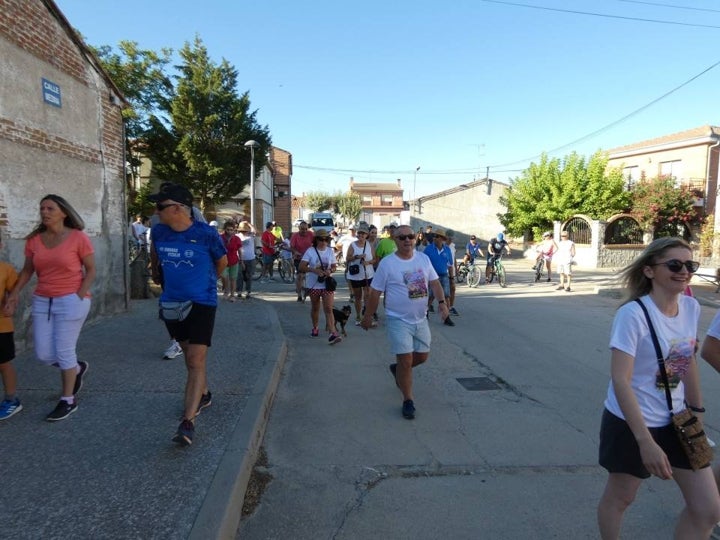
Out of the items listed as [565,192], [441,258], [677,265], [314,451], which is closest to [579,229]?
[565,192]

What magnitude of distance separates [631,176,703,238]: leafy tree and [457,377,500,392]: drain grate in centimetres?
2335

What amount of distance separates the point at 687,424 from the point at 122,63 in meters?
33.1

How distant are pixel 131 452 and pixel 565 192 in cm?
2715

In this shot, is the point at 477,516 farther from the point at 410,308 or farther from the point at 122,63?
the point at 122,63

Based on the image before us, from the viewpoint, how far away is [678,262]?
2305 millimetres

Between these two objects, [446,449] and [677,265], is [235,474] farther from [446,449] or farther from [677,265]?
[677,265]

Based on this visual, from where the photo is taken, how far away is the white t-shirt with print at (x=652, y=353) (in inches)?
88.6

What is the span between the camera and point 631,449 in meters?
2.24

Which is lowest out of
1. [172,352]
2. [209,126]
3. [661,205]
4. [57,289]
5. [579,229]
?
[172,352]

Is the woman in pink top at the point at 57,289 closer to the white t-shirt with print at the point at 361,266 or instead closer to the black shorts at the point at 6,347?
the black shorts at the point at 6,347

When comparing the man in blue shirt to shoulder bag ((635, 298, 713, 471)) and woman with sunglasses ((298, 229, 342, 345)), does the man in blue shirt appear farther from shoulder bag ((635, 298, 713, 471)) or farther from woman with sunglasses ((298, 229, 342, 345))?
shoulder bag ((635, 298, 713, 471))

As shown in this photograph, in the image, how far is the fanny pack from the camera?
11.7 feet

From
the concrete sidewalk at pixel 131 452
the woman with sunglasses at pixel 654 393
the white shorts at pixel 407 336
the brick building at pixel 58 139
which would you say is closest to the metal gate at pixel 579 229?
the brick building at pixel 58 139

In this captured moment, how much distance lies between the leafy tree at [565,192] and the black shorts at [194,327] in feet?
86.6
